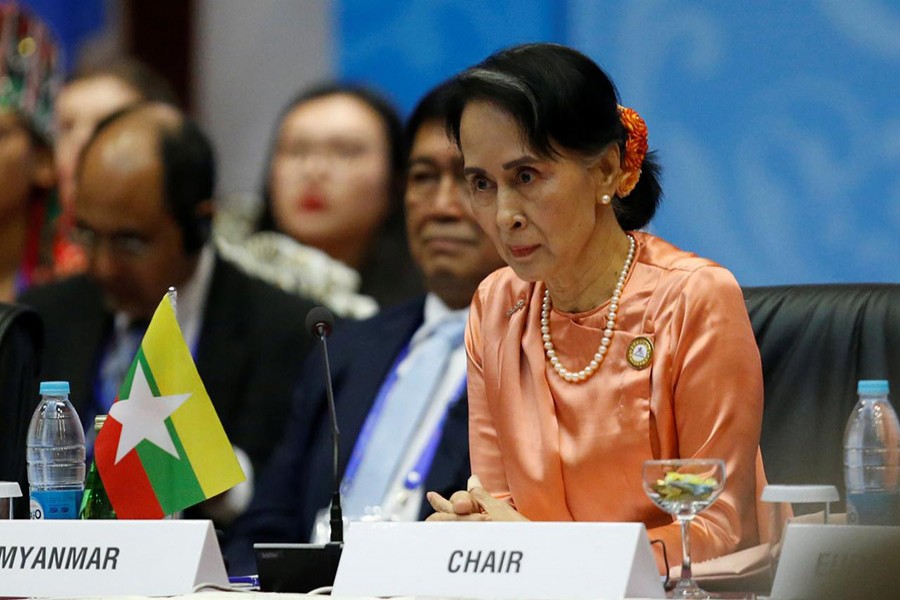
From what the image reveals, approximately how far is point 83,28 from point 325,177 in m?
2.68

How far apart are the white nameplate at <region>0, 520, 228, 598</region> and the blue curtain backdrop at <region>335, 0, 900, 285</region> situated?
2.37 metres

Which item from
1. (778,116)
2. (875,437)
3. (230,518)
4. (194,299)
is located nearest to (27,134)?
(194,299)

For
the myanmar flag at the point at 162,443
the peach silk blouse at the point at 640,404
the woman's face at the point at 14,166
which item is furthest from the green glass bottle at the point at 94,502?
the woman's face at the point at 14,166

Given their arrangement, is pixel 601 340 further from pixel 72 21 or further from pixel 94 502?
pixel 72 21

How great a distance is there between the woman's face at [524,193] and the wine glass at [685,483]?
0.52 m

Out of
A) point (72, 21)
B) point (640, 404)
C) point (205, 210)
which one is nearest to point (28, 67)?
point (72, 21)

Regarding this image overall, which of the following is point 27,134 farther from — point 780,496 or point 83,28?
point 780,496

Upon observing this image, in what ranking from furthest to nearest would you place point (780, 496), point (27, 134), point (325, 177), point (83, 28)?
1. point (83, 28)
2. point (27, 134)
3. point (325, 177)
4. point (780, 496)

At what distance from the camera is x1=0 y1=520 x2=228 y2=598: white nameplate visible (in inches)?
75.8

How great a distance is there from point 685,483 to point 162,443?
806 millimetres

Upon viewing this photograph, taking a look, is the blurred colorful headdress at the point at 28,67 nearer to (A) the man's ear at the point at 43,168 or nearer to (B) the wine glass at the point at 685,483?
(A) the man's ear at the point at 43,168

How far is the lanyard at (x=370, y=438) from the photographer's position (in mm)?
3342

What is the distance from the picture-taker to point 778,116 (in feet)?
13.7

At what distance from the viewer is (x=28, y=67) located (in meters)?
5.84
